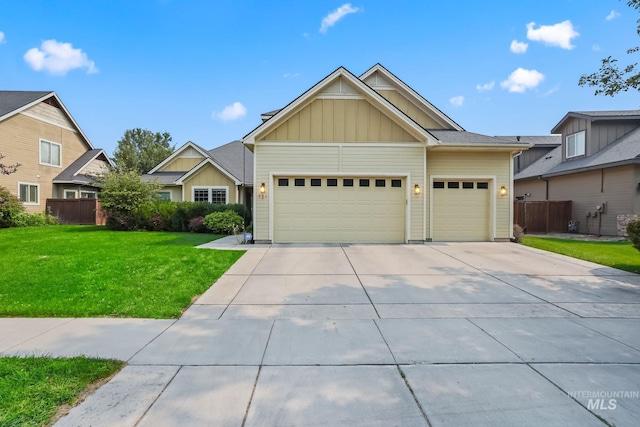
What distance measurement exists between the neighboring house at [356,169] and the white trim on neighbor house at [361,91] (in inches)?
1.4

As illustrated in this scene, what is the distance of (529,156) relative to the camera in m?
22.4

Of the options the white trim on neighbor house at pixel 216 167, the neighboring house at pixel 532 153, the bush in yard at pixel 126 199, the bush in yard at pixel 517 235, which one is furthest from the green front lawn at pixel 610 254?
the bush in yard at pixel 126 199

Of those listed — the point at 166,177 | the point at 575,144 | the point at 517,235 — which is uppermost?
the point at 575,144

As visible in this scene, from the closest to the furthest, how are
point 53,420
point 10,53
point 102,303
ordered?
1. point 53,420
2. point 102,303
3. point 10,53

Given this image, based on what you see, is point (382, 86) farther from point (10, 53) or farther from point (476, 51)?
point (10, 53)

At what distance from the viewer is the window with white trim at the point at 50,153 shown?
66.3 feet

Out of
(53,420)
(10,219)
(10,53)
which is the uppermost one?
(10,53)

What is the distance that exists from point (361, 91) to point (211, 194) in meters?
12.4

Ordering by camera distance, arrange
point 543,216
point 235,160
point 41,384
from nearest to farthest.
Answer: point 41,384, point 543,216, point 235,160

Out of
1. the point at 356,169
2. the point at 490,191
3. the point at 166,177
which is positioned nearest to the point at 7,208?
the point at 166,177

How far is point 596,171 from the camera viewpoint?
612 inches

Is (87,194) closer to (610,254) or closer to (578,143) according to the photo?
(610,254)

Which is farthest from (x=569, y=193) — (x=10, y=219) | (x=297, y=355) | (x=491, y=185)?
(x=10, y=219)

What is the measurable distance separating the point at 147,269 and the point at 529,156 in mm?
24677
